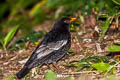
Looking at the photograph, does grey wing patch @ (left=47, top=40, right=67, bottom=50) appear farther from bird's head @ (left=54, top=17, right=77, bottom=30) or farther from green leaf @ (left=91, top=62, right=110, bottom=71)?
green leaf @ (left=91, top=62, right=110, bottom=71)

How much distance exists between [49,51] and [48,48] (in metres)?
0.07

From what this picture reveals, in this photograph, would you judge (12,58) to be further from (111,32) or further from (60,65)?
(111,32)

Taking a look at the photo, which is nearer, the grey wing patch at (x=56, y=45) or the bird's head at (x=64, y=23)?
the grey wing patch at (x=56, y=45)

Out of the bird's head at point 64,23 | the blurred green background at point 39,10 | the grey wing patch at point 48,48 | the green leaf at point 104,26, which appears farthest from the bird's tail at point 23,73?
the blurred green background at point 39,10

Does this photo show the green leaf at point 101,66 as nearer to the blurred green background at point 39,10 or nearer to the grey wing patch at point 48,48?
the grey wing patch at point 48,48

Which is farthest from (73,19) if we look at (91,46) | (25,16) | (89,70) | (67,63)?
(25,16)

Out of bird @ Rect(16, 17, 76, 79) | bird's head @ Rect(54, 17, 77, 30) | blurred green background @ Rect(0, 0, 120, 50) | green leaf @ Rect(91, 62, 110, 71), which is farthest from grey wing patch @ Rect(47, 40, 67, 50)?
blurred green background @ Rect(0, 0, 120, 50)

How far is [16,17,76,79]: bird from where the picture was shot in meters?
6.02

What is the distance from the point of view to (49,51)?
629 centimetres

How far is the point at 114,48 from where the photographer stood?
17.5 ft

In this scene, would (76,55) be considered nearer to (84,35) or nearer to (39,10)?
(84,35)

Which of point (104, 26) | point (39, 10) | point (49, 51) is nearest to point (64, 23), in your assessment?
point (104, 26)

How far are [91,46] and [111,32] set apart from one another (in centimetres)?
67

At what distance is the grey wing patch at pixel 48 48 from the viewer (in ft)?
20.3
